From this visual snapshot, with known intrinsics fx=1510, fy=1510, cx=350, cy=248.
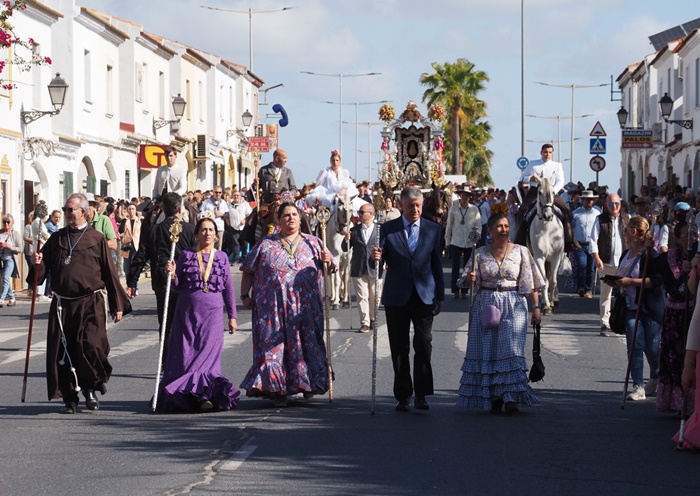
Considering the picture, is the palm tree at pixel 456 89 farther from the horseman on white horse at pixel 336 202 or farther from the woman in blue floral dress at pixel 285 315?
the woman in blue floral dress at pixel 285 315

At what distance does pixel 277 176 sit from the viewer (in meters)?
22.0

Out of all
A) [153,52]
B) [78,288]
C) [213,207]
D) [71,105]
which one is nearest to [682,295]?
[78,288]

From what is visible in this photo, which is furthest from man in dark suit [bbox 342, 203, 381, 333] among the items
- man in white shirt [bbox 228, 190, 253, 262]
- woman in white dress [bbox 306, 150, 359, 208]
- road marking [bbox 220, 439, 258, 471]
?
man in white shirt [bbox 228, 190, 253, 262]

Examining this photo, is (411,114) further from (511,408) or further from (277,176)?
(511,408)

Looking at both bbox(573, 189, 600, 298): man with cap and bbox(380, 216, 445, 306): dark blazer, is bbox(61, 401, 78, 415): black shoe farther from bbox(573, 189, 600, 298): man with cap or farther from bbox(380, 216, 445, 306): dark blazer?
bbox(573, 189, 600, 298): man with cap

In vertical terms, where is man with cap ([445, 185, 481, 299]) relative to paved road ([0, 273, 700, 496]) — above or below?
above

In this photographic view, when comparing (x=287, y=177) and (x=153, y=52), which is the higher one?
(x=153, y=52)

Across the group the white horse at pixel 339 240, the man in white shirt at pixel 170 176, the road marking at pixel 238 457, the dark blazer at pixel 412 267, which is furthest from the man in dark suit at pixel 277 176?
the road marking at pixel 238 457

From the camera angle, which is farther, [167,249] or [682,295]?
[167,249]

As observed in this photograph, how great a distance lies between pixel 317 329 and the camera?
13141 mm

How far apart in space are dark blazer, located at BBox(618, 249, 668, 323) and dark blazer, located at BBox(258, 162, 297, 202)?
8935 millimetres

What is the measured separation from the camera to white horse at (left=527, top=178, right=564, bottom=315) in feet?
78.7

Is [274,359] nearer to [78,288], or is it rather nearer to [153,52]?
[78,288]

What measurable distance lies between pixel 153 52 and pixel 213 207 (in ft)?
59.0
